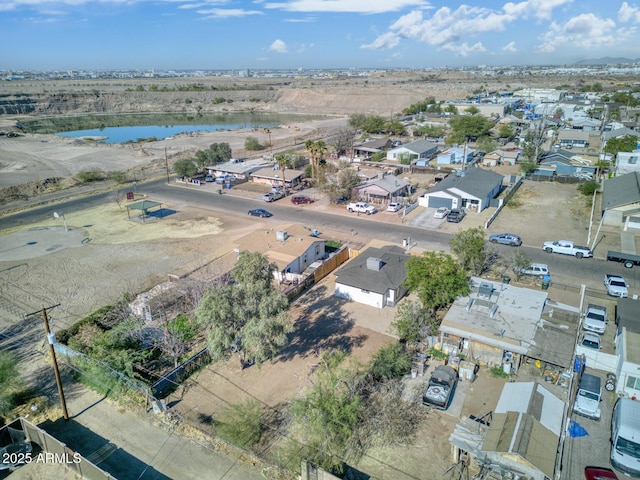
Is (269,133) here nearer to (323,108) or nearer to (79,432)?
(323,108)

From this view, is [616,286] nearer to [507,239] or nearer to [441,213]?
[507,239]

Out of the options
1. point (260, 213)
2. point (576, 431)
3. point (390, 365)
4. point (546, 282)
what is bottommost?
point (576, 431)

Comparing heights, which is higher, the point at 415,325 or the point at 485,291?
the point at 485,291

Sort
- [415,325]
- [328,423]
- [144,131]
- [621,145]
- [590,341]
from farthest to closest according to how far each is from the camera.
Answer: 1. [144,131]
2. [621,145]
3. [415,325]
4. [590,341]
5. [328,423]

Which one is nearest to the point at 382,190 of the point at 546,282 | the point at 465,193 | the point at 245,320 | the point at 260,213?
the point at 465,193

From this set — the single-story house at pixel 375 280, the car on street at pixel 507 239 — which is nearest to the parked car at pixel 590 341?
the single-story house at pixel 375 280

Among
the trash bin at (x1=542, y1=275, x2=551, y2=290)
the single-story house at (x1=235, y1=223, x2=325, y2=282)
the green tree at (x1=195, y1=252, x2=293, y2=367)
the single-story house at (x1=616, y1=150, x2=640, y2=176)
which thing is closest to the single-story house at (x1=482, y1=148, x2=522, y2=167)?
the single-story house at (x1=616, y1=150, x2=640, y2=176)

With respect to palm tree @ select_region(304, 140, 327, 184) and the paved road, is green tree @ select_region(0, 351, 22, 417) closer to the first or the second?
the paved road

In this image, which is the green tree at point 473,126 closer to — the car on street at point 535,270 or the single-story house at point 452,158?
the single-story house at point 452,158
